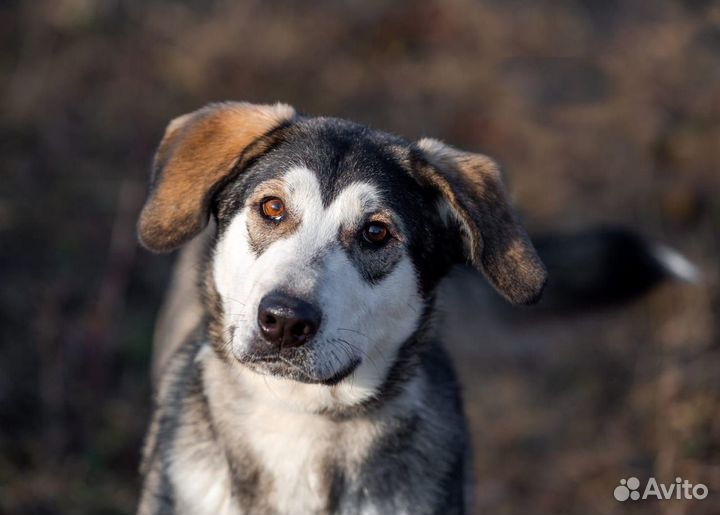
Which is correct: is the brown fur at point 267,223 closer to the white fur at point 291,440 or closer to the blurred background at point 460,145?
the white fur at point 291,440

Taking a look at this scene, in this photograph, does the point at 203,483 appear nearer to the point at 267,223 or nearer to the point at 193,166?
the point at 267,223

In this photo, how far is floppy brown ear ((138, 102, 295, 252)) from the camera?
10.8 feet

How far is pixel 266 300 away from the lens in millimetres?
2826

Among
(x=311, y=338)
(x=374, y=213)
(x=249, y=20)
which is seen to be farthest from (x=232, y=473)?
(x=249, y=20)

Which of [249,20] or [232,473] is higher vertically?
[249,20]

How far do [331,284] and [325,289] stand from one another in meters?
0.04

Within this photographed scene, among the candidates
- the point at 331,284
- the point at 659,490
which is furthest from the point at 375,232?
the point at 659,490

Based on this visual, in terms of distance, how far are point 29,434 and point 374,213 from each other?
2.76 m

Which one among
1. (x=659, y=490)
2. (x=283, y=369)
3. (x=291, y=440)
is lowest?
(x=659, y=490)

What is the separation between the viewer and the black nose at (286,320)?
9.20 feet

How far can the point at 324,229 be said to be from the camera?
3.11 meters

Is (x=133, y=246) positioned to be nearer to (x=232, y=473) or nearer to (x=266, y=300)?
(x=232, y=473)

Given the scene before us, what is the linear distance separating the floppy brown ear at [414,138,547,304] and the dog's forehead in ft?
0.36

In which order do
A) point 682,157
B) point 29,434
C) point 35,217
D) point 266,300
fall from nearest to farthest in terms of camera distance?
1. point 266,300
2. point 29,434
3. point 35,217
4. point 682,157
